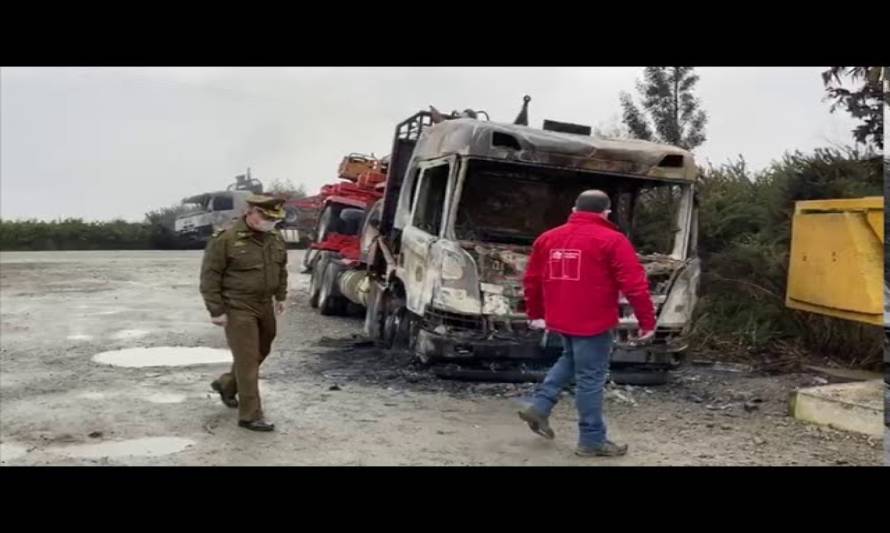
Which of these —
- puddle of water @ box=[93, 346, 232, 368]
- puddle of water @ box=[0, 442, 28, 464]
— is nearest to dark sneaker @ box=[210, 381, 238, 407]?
puddle of water @ box=[0, 442, 28, 464]

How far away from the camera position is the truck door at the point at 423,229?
7.29m

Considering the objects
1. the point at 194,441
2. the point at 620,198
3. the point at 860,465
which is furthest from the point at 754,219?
the point at 194,441

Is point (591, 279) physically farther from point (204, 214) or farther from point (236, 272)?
point (204, 214)

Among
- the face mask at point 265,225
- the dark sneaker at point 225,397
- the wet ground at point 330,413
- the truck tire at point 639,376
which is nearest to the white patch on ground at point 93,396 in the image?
the wet ground at point 330,413

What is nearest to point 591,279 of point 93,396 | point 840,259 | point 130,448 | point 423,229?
point 840,259

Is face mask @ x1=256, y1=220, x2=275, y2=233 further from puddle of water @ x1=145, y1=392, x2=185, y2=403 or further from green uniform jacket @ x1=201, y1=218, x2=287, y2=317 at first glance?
puddle of water @ x1=145, y1=392, x2=185, y2=403

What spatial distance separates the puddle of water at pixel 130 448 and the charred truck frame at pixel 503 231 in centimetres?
238

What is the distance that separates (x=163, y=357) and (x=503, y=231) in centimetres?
358

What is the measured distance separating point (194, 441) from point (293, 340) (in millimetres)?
4616

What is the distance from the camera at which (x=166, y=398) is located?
6.50 m

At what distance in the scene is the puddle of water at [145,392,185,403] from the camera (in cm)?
639

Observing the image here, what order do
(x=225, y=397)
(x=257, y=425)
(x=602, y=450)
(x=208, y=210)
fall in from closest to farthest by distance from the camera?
(x=602, y=450), (x=257, y=425), (x=225, y=397), (x=208, y=210)

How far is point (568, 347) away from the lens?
16.7ft

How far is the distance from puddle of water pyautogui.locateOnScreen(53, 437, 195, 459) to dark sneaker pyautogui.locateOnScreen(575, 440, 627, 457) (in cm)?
240
